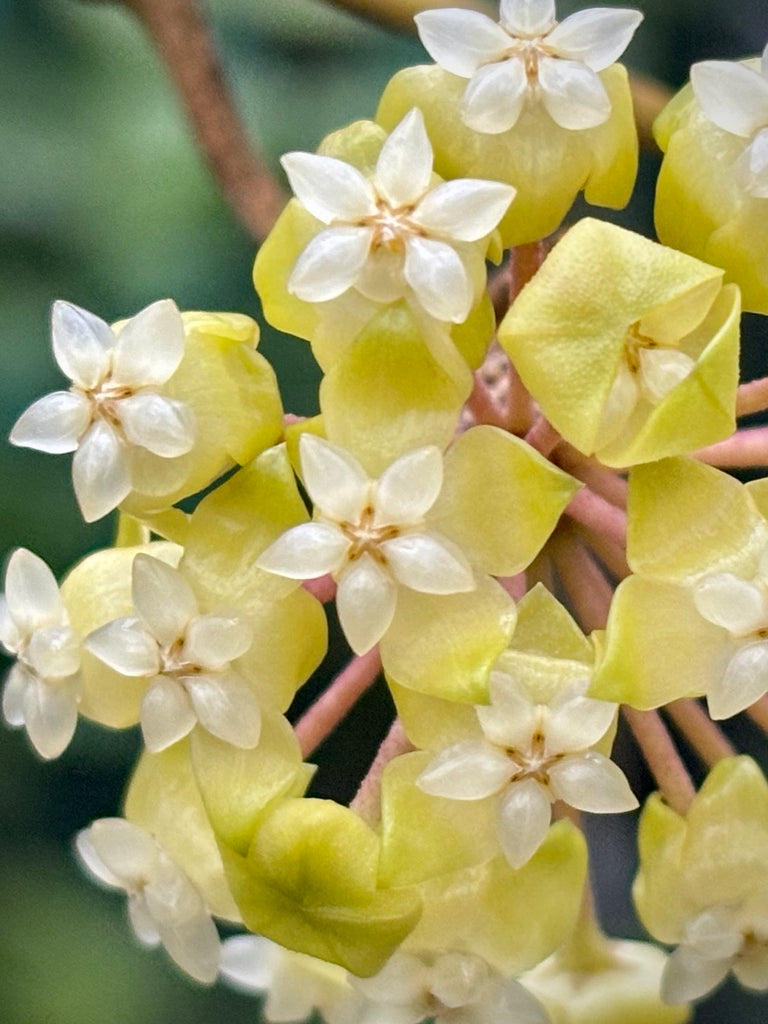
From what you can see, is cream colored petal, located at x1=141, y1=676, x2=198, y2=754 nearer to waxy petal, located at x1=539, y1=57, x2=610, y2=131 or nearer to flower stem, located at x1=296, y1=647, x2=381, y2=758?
flower stem, located at x1=296, y1=647, x2=381, y2=758

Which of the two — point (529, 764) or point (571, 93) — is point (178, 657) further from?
point (571, 93)

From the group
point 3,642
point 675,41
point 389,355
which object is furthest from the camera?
point 675,41

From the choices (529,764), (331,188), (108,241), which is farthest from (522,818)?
(108,241)

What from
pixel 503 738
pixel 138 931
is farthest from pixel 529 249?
pixel 138 931

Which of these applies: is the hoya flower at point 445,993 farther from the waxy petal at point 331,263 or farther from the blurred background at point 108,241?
the blurred background at point 108,241

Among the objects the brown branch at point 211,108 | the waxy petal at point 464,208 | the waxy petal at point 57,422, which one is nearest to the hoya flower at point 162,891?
the waxy petal at point 57,422

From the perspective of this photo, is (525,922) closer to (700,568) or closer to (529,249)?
(700,568)

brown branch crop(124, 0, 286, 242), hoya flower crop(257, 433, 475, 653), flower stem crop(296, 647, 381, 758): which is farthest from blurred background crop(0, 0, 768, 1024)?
hoya flower crop(257, 433, 475, 653)
